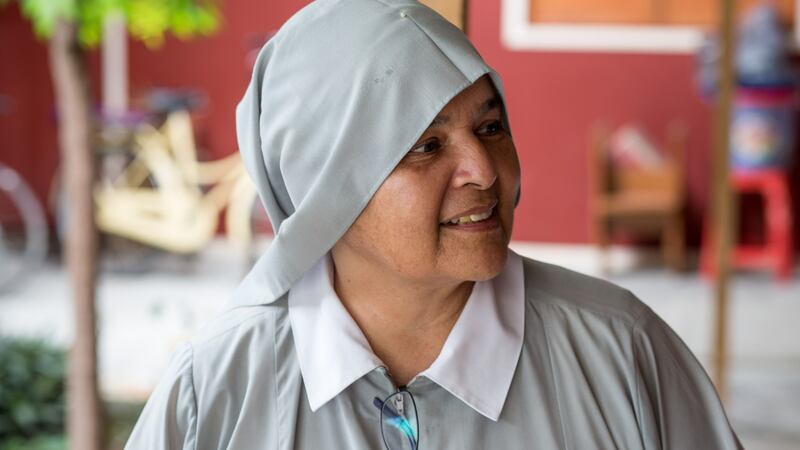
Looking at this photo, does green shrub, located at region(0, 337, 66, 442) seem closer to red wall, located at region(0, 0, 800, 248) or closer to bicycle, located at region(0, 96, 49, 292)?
red wall, located at region(0, 0, 800, 248)

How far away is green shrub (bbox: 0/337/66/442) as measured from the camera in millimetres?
3695

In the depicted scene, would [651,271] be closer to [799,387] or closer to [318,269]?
[799,387]

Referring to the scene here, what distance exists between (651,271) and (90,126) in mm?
4056

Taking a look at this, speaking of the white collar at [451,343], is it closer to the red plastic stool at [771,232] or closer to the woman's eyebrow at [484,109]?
the woman's eyebrow at [484,109]

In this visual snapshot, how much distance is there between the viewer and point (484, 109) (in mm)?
1218

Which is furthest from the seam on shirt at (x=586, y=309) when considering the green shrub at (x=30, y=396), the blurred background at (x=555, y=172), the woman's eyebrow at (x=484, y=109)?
the blurred background at (x=555, y=172)

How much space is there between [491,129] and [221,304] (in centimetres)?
459

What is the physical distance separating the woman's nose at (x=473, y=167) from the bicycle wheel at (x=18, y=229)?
5.45 meters

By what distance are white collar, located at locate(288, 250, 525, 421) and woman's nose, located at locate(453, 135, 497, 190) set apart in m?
0.16

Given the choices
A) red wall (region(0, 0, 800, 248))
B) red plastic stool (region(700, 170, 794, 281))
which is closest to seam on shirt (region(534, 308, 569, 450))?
red wall (region(0, 0, 800, 248))

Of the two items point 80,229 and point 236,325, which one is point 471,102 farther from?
point 80,229

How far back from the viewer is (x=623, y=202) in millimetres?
6270

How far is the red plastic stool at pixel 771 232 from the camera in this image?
6.12 metres

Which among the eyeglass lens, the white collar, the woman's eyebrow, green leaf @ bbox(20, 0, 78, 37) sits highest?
green leaf @ bbox(20, 0, 78, 37)
